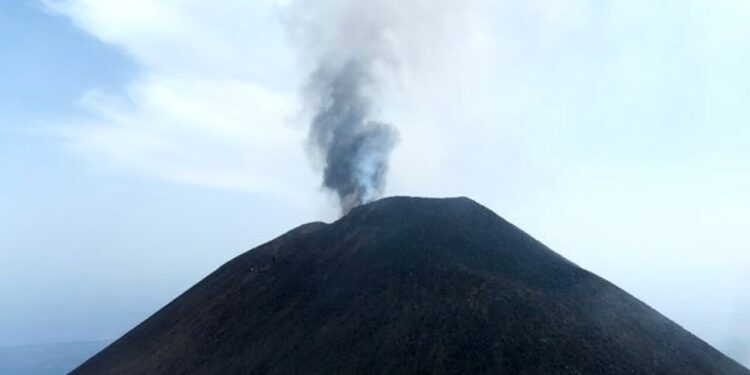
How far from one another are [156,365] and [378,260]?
22.0 m

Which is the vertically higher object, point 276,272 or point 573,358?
point 276,272

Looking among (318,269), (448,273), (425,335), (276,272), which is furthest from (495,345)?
(276,272)

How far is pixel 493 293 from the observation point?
54.6 meters

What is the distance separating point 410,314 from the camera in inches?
2079

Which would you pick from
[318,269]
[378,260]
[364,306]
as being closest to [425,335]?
[364,306]

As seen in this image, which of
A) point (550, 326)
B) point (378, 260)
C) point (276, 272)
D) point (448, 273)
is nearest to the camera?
point (550, 326)

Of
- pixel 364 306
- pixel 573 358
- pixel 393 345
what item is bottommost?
pixel 573 358

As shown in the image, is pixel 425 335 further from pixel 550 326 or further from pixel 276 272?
pixel 276 272

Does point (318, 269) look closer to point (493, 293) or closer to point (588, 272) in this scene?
point (493, 293)

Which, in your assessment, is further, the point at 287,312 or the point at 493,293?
the point at 287,312

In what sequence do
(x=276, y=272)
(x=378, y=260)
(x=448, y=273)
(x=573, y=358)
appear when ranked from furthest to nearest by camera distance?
1. (x=276, y=272)
2. (x=378, y=260)
3. (x=448, y=273)
4. (x=573, y=358)

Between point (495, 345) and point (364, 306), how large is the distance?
40.2 feet

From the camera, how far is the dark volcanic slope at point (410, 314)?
4828 cm

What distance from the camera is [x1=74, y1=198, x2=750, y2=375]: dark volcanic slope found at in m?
48.3
